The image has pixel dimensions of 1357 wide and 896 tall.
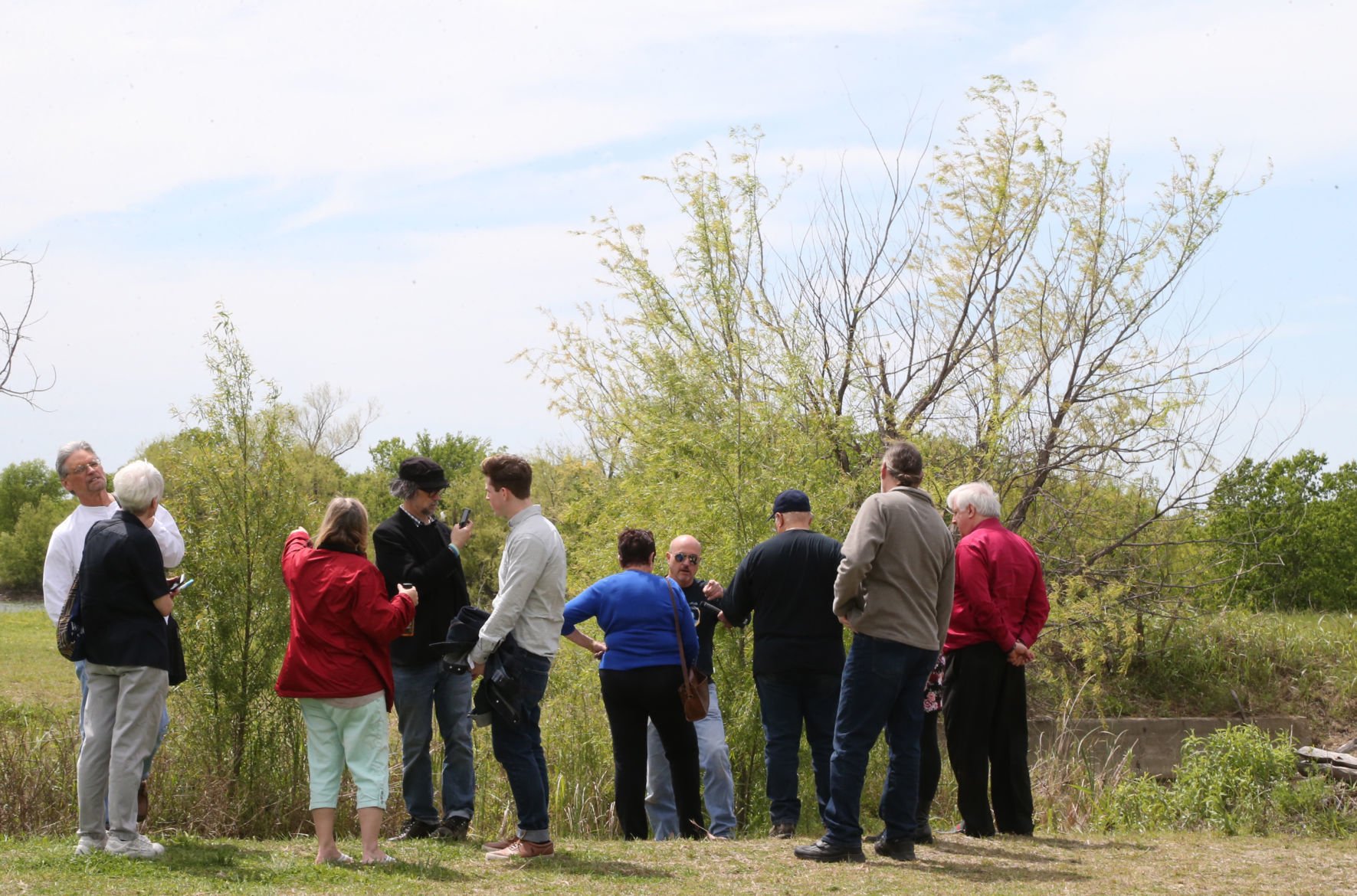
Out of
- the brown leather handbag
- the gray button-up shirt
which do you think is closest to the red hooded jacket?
the gray button-up shirt

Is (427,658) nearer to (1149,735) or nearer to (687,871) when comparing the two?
(687,871)

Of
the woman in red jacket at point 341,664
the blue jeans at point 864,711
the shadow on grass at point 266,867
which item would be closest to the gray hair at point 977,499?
the blue jeans at point 864,711

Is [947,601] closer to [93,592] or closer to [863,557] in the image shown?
[863,557]

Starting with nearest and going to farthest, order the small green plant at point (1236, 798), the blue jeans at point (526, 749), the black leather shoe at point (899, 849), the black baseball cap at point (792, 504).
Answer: the blue jeans at point (526, 749)
the black leather shoe at point (899, 849)
the black baseball cap at point (792, 504)
the small green plant at point (1236, 798)

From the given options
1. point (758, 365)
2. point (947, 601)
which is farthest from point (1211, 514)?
point (947, 601)

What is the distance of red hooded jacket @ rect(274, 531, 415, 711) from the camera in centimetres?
510

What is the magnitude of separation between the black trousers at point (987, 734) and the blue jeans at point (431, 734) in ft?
7.70

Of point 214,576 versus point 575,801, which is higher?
point 214,576

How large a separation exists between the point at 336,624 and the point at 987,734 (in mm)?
3164

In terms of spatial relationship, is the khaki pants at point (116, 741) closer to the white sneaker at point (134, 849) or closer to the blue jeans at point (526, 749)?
the white sneaker at point (134, 849)

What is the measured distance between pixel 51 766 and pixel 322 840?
2600 mm

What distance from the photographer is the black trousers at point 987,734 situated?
20.1 ft

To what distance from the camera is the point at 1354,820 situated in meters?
8.90

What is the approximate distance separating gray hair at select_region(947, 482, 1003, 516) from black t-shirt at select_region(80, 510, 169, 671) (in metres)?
3.66
